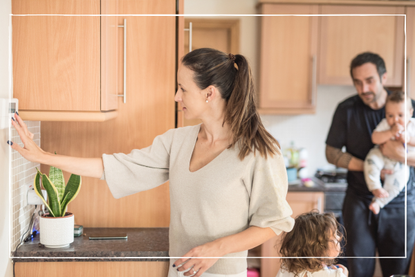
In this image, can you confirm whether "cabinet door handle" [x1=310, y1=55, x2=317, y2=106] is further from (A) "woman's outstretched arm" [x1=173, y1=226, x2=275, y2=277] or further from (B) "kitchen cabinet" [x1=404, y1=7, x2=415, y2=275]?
(A) "woman's outstretched arm" [x1=173, y1=226, x2=275, y2=277]

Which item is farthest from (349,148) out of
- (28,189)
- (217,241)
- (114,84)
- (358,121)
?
(28,189)

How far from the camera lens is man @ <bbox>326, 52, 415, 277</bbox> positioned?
143cm

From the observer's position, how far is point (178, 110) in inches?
48.3

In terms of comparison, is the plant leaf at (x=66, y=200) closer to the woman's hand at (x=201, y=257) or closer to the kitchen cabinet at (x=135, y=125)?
the kitchen cabinet at (x=135, y=125)

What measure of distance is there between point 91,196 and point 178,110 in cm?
41

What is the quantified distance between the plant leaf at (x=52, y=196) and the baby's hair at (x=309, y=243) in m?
0.66

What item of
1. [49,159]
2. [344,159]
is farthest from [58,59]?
[344,159]

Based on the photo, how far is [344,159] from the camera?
1.50m

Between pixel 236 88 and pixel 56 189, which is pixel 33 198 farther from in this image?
pixel 236 88

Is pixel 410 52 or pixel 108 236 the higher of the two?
pixel 410 52

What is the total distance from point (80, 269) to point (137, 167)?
341mm

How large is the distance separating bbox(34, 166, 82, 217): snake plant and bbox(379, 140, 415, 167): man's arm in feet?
3.43

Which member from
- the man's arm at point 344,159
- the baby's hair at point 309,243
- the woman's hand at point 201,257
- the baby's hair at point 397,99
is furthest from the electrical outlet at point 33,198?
the baby's hair at point 397,99

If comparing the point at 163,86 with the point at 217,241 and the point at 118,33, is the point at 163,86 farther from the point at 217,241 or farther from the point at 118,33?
the point at 217,241
